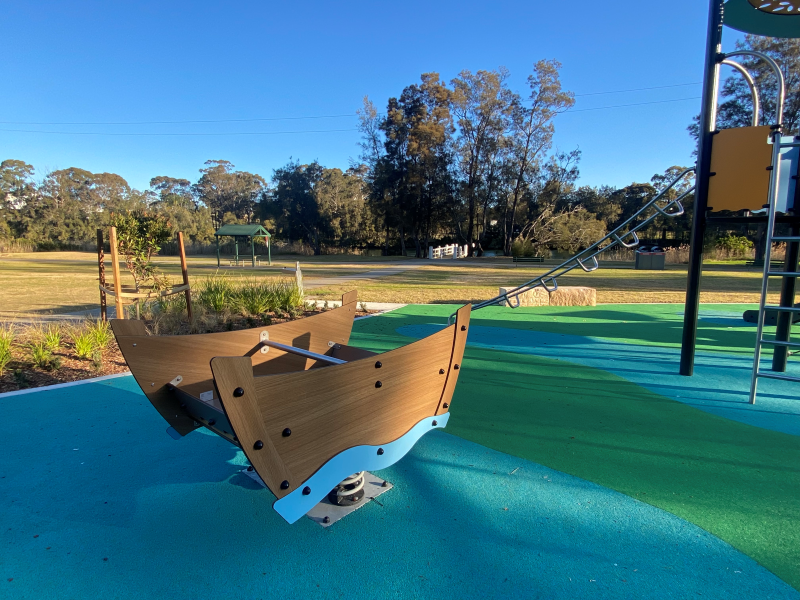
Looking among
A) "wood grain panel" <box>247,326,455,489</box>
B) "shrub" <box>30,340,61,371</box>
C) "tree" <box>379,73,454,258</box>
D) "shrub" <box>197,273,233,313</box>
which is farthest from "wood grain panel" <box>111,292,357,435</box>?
"tree" <box>379,73,454,258</box>

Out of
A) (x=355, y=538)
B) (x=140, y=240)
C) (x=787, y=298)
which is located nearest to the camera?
(x=355, y=538)

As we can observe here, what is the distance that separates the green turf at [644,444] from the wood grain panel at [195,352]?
1.23 metres

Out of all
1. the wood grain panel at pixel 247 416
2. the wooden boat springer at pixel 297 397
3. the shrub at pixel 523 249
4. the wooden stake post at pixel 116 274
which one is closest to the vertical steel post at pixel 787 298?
the wooden boat springer at pixel 297 397

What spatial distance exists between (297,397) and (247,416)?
0.65ft

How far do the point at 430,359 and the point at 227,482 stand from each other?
1.42 meters

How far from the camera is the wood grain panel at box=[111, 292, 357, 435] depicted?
209 centimetres

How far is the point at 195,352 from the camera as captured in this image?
233 centimetres

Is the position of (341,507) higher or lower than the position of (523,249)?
lower

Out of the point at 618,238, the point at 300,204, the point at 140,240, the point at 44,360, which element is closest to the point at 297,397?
the point at 618,238

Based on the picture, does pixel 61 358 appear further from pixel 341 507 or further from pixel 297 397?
pixel 297 397

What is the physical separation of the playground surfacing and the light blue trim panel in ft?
1.16

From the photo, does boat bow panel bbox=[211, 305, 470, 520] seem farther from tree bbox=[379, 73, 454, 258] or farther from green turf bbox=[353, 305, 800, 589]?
tree bbox=[379, 73, 454, 258]

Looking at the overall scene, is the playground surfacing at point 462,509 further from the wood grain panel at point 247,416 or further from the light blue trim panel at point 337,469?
the wood grain panel at point 247,416

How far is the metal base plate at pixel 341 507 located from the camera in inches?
84.6
